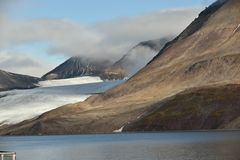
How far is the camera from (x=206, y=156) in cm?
8950

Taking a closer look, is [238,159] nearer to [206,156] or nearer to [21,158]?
[206,156]

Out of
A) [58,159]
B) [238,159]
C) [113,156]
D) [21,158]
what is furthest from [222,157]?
[21,158]

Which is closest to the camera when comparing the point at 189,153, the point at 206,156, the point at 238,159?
the point at 238,159

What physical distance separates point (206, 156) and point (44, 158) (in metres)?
31.9

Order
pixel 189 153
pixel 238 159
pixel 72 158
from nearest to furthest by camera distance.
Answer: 1. pixel 238 159
2. pixel 189 153
3. pixel 72 158

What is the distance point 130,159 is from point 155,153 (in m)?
10.6

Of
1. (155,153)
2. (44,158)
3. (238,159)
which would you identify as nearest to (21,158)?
(44,158)

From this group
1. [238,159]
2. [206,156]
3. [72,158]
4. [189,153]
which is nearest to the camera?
[238,159]

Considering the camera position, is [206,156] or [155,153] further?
[155,153]

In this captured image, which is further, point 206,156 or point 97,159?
point 97,159

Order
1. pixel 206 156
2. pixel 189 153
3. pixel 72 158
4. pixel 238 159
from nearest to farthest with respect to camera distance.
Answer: pixel 238 159 → pixel 206 156 → pixel 189 153 → pixel 72 158

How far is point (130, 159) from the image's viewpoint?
94.4 metres

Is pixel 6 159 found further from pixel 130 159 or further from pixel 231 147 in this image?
pixel 231 147

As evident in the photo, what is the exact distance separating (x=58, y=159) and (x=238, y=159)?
113 ft
